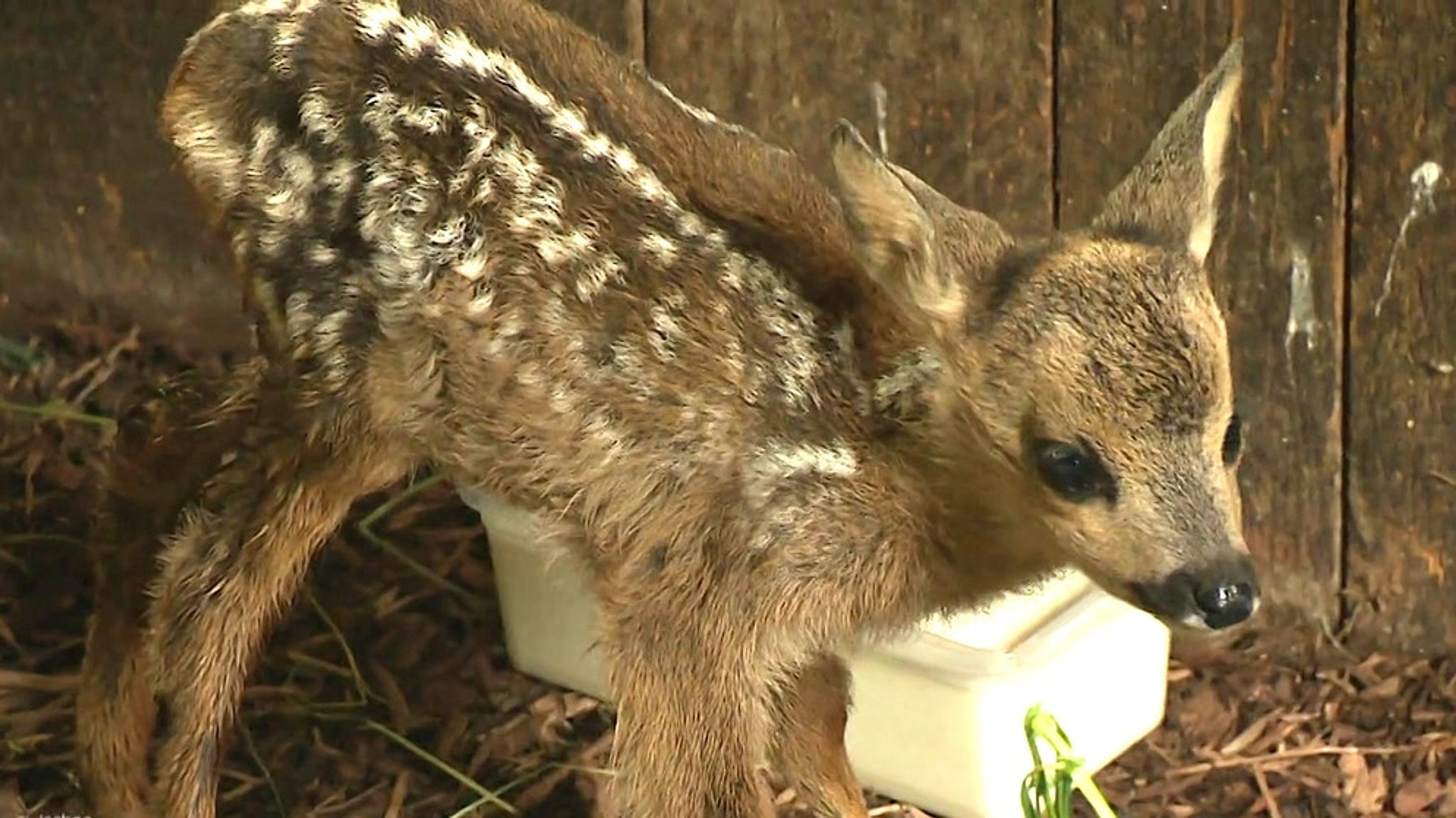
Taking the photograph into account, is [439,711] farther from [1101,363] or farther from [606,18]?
[1101,363]

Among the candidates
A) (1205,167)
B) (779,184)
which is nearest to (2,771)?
(779,184)

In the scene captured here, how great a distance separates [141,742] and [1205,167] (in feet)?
5.33

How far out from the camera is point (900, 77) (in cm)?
331

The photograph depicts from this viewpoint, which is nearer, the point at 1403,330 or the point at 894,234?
the point at 894,234

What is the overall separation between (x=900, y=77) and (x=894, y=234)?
31.6 inches

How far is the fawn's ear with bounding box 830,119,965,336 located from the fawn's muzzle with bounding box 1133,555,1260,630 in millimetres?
403

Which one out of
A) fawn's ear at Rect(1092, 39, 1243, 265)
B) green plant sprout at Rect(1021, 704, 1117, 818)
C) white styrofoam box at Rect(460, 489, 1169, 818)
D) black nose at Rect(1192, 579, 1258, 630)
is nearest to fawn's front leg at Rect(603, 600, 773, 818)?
white styrofoam box at Rect(460, 489, 1169, 818)

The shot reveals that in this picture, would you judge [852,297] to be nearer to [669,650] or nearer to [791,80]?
[669,650]

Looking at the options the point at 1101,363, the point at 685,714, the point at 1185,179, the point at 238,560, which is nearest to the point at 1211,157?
the point at 1185,179

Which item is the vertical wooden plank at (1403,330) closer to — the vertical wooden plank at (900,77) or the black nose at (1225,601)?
the vertical wooden plank at (900,77)

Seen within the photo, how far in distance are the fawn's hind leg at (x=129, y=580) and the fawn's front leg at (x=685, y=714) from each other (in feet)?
2.14

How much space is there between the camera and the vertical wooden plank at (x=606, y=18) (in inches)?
137

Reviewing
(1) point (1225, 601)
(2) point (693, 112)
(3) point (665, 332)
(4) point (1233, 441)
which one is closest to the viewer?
(1) point (1225, 601)

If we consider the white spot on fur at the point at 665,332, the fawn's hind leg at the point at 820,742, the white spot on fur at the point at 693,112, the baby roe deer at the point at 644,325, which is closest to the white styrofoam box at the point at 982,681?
the fawn's hind leg at the point at 820,742
